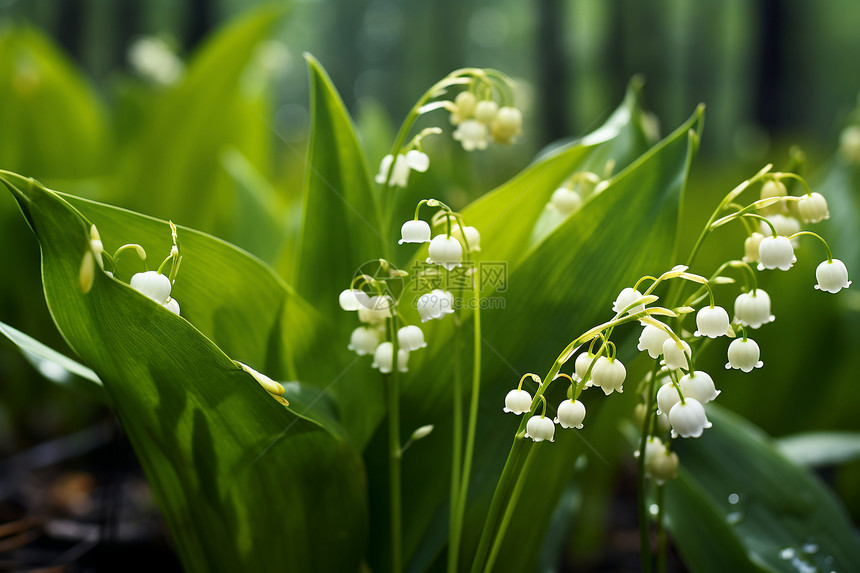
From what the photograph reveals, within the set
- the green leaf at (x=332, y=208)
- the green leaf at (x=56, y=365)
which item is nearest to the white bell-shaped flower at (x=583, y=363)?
the green leaf at (x=332, y=208)

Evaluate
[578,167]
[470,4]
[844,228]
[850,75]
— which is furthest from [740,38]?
[578,167]

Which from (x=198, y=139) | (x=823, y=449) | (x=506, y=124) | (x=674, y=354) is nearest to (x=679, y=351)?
(x=674, y=354)

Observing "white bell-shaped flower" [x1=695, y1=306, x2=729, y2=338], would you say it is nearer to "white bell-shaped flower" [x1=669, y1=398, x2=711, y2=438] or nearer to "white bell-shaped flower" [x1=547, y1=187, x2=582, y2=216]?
"white bell-shaped flower" [x1=669, y1=398, x2=711, y2=438]

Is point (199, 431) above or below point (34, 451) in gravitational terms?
above

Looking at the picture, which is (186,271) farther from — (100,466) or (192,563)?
(100,466)

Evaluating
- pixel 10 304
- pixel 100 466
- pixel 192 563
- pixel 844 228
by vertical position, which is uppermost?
pixel 844 228

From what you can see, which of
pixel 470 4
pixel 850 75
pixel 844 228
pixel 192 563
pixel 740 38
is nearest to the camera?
pixel 192 563

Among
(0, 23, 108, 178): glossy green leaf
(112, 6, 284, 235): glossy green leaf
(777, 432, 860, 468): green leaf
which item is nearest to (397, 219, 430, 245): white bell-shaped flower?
(777, 432, 860, 468): green leaf

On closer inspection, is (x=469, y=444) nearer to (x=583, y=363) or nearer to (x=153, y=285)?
(x=583, y=363)
